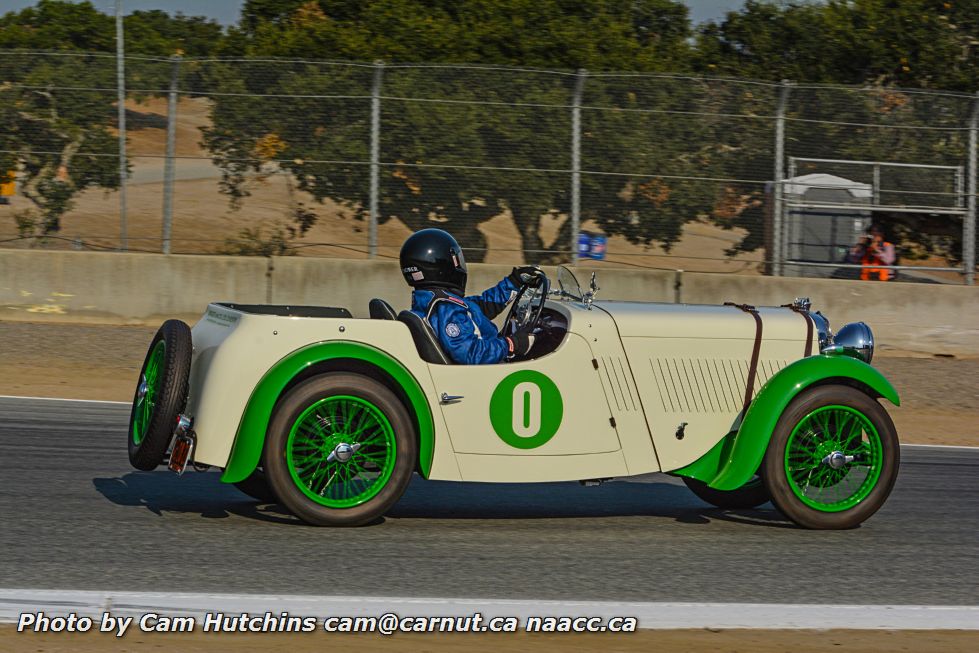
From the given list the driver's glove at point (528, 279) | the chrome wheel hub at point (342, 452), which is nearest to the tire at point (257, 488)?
the chrome wheel hub at point (342, 452)

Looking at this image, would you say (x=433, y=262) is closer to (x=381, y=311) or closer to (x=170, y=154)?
(x=381, y=311)

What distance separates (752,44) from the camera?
1149 inches

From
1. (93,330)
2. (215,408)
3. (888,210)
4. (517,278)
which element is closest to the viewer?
(215,408)

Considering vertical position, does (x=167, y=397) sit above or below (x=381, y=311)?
below

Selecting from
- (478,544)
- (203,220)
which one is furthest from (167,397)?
(203,220)

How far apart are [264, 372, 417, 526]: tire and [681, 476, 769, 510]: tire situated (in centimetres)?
189

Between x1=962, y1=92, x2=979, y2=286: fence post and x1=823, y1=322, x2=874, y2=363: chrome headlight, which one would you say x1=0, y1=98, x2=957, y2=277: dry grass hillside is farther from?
x1=823, y1=322, x2=874, y2=363: chrome headlight

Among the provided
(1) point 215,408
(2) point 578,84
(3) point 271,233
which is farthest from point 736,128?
(1) point 215,408

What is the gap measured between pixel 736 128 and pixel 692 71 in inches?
551

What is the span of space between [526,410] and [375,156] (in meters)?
8.47

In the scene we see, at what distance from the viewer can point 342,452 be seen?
608 cm

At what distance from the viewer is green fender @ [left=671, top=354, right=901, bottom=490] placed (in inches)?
255

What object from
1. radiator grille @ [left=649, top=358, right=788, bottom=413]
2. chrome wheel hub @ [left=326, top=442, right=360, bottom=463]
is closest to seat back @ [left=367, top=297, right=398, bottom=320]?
chrome wheel hub @ [left=326, top=442, right=360, bottom=463]

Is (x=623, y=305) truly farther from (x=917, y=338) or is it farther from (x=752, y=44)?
(x=752, y=44)
